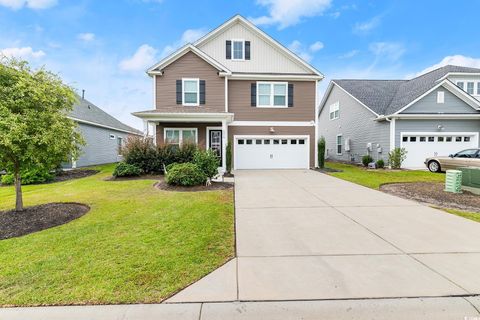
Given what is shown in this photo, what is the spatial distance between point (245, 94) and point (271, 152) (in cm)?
405

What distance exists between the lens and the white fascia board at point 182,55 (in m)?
14.6

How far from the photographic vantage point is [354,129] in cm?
1994

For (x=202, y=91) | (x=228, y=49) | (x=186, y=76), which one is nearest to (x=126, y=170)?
(x=202, y=91)

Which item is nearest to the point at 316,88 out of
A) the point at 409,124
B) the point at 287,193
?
the point at 409,124

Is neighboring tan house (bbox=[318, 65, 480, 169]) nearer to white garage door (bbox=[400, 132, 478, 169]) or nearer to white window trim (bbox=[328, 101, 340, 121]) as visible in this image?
white garage door (bbox=[400, 132, 478, 169])

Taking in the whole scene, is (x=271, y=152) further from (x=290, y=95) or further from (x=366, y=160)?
(x=366, y=160)

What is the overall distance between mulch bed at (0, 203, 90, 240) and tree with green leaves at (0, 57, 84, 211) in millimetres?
883

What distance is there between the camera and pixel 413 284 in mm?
3033

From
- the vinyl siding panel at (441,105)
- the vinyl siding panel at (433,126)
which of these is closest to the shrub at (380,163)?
the vinyl siding panel at (433,126)

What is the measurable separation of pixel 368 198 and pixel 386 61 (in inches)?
822

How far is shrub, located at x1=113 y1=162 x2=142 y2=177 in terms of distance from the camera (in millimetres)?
11836

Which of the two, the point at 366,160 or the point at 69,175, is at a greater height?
the point at 366,160

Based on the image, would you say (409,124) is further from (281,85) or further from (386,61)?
(386,61)

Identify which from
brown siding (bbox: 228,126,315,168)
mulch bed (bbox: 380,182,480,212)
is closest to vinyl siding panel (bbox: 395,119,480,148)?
brown siding (bbox: 228,126,315,168)
